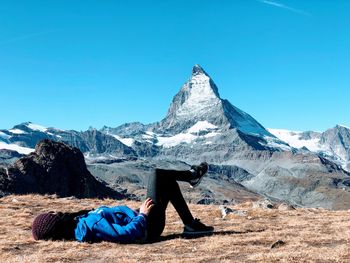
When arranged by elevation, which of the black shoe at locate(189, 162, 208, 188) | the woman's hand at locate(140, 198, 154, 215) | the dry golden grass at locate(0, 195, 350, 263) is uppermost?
the black shoe at locate(189, 162, 208, 188)

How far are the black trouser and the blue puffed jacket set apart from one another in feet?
1.34

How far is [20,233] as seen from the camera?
667 inches

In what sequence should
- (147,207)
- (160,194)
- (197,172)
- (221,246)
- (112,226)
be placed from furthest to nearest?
(197,172), (160,194), (147,207), (112,226), (221,246)

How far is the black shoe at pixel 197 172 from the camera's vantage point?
15219 millimetres

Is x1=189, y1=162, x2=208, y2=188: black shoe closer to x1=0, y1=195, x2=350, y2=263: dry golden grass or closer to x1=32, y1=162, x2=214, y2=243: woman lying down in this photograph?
x1=32, y1=162, x2=214, y2=243: woman lying down

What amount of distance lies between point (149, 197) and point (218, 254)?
3.29 m

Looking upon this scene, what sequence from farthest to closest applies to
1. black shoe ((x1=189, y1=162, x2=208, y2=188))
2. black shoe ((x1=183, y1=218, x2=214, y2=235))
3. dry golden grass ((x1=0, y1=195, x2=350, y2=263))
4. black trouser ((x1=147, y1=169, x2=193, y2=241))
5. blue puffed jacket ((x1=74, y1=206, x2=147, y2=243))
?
black shoe ((x1=183, y1=218, x2=214, y2=235))
black shoe ((x1=189, y1=162, x2=208, y2=188))
black trouser ((x1=147, y1=169, x2=193, y2=241))
blue puffed jacket ((x1=74, y1=206, x2=147, y2=243))
dry golden grass ((x1=0, y1=195, x2=350, y2=263))

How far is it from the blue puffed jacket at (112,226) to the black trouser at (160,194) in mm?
410

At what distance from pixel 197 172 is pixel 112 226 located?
3.33 meters

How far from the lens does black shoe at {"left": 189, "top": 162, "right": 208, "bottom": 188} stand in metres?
15.2

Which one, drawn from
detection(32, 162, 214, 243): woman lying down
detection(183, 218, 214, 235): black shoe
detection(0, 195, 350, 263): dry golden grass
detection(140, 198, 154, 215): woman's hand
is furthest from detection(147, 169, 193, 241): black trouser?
detection(183, 218, 214, 235): black shoe

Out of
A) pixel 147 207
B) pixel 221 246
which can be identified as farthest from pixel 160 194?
pixel 221 246

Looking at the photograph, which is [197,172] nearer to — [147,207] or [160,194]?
[160,194]

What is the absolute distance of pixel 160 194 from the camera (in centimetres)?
1490
